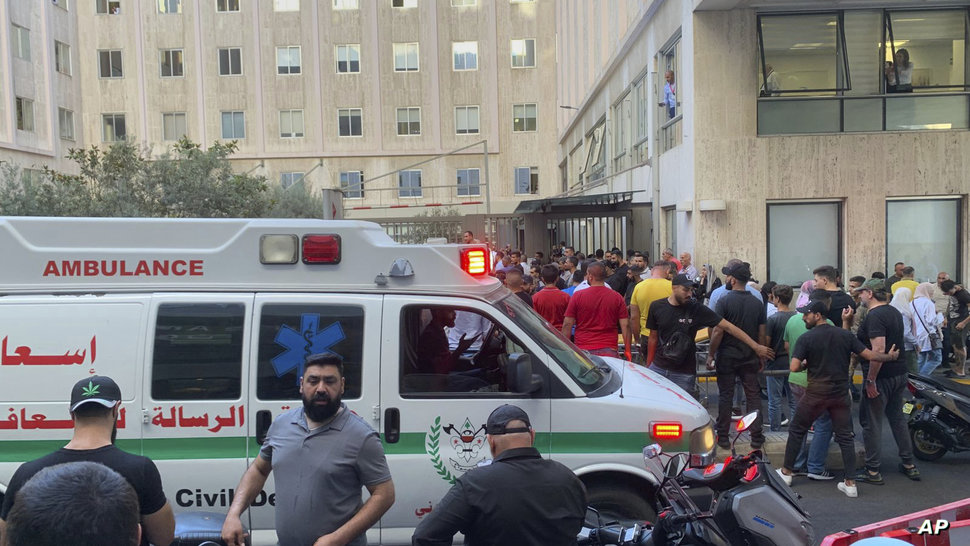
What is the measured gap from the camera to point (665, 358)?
310 inches

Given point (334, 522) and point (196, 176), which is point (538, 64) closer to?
point (196, 176)

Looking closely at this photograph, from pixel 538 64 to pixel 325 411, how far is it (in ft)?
143

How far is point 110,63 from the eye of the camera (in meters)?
44.4

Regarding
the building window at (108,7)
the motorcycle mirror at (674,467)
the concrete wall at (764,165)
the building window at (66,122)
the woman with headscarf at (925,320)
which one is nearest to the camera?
the motorcycle mirror at (674,467)

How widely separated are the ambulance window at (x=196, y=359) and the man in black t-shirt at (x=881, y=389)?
5.54 m

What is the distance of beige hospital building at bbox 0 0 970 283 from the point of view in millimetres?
15516

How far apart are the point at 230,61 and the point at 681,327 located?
41760mm

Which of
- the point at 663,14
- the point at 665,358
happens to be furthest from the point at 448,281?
the point at 663,14

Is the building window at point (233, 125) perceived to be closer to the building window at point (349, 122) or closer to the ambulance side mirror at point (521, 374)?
the building window at point (349, 122)

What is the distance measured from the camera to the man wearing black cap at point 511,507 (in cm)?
322

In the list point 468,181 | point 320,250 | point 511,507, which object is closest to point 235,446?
point 320,250

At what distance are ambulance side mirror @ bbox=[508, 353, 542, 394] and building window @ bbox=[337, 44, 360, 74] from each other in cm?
4197

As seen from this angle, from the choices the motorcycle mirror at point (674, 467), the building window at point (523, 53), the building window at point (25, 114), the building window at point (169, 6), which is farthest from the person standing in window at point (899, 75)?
the building window at point (169, 6)

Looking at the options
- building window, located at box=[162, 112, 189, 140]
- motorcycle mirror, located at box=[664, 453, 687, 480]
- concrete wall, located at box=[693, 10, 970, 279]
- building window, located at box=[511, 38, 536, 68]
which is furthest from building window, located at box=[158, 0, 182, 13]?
motorcycle mirror, located at box=[664, 453, 687, 480]
